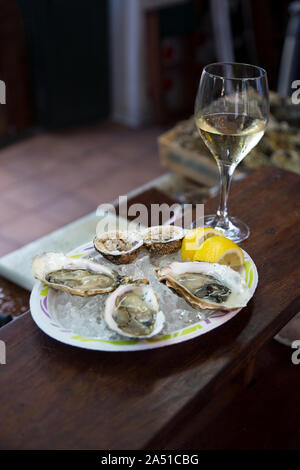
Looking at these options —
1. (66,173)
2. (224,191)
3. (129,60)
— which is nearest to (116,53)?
(129,60)

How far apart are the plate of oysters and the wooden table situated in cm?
2

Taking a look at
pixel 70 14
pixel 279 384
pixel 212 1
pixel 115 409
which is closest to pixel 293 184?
pixel 279 384

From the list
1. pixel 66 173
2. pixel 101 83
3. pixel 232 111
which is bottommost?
pixel 66 173

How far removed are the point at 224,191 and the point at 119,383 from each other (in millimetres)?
406

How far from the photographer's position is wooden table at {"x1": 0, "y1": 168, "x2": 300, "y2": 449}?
0.55 metres

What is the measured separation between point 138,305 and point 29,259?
0.64 meters

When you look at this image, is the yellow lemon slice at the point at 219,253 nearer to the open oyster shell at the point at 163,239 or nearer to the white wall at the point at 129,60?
the open oyster shell at the point at 163,239

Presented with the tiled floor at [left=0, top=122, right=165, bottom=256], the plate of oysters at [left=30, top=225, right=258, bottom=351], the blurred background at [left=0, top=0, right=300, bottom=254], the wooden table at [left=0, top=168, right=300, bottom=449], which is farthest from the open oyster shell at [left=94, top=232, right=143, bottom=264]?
the blurred background at [left=0, top=0, right=300, bottom=254]

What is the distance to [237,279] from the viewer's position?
0.68m

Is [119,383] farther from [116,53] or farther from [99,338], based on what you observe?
[116,53]

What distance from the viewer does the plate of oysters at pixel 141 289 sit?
0.63m

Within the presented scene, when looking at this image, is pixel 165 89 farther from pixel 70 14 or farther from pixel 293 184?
pixel 293 184

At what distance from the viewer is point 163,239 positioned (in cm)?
76

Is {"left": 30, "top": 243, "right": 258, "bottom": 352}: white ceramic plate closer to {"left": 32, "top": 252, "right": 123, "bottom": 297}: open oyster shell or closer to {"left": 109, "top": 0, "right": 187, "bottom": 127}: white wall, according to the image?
{"left": 32, "top": 252, "right": 123, "bottom": 297}: open oyster shell
